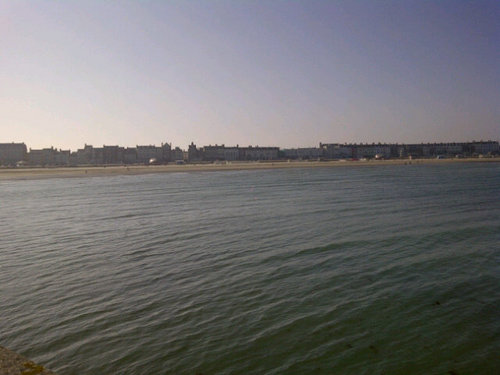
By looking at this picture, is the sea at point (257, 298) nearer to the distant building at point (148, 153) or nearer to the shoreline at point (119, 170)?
the shoreline at point (119, 170)

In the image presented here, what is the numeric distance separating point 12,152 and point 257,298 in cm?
19308

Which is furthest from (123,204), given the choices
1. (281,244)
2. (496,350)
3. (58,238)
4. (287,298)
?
(496,350)

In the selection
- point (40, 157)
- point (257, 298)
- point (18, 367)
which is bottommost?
point (257, 298)

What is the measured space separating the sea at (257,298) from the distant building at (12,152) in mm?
177224

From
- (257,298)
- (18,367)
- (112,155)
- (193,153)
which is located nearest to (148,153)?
(112,155)

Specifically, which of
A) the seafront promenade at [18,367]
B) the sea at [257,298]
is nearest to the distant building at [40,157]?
the sea at [257,298]

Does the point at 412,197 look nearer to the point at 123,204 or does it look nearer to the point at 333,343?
the point at 123,204

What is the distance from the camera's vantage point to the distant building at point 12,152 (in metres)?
166

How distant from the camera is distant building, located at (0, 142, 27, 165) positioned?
543 feet

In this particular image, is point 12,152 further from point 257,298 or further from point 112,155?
point 257,298

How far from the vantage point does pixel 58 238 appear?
1692cm

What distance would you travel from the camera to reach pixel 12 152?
167 m

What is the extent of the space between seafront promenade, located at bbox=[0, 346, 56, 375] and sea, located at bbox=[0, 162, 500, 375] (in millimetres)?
740

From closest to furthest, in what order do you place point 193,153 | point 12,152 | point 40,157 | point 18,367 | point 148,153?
point 18,367
point 12,152
point 40,157
point 193,153
point 148,153
